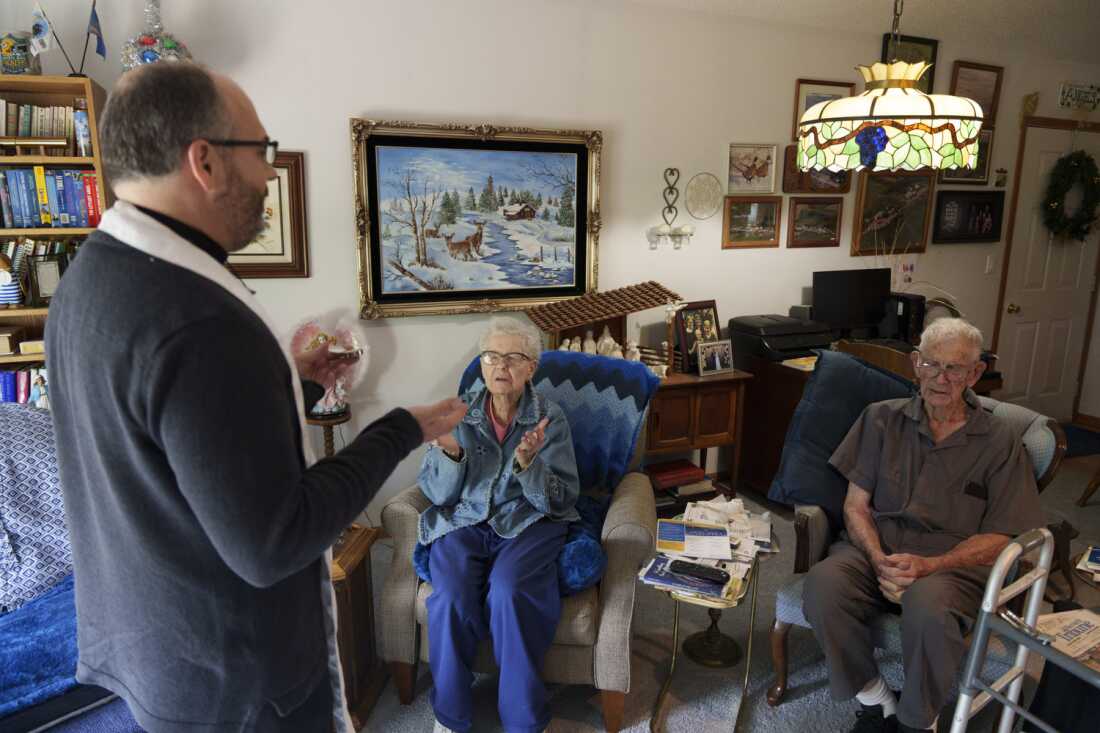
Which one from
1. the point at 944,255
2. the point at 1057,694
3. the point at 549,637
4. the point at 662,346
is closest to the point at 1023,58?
the point at 944,255

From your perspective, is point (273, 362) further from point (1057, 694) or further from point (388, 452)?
point (1057, 694)

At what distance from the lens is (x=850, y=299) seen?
12.4 ft

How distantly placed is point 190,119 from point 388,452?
0.48m

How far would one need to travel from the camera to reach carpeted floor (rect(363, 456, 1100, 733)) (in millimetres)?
2064

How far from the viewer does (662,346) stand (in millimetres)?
3580

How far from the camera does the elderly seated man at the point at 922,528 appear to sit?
1.77 metres

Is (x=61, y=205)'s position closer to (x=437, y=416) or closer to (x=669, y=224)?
(x=437, y=416)

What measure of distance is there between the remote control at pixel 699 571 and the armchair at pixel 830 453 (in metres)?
0.28

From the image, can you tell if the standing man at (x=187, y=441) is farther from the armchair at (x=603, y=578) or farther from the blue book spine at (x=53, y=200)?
the blue book spine at (x=53, y=200)

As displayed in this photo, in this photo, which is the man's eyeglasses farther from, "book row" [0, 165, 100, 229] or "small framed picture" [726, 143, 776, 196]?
"small framed picture" [726, 143, 776, 196]

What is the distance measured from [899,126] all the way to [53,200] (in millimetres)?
2812

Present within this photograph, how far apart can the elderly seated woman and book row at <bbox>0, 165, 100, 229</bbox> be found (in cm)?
165

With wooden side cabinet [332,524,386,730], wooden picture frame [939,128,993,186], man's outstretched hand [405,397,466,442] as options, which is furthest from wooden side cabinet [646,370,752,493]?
man's outstretched hand [405,397,466,442]

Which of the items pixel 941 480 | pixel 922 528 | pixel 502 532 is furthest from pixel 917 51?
pixel 502 532
